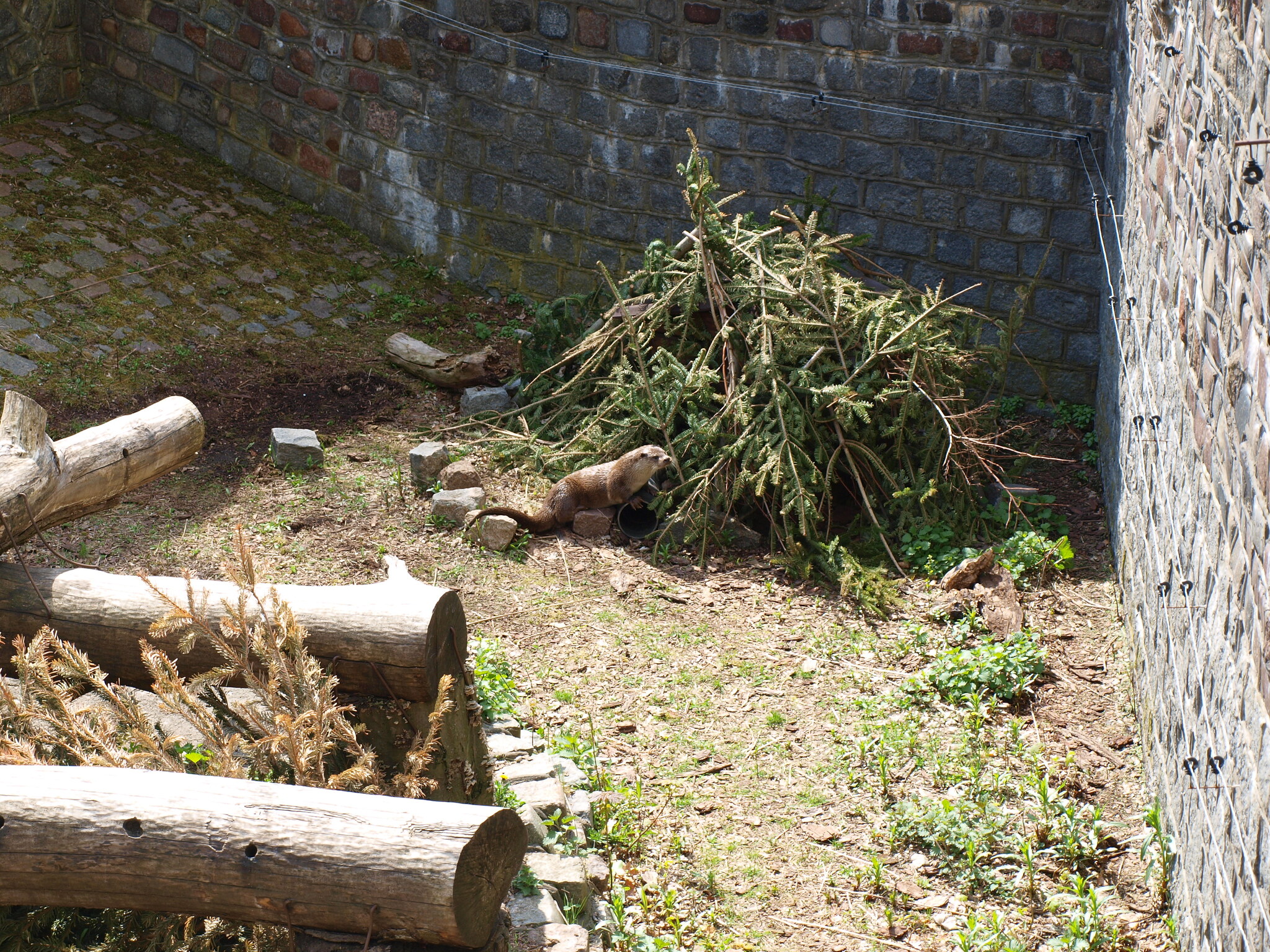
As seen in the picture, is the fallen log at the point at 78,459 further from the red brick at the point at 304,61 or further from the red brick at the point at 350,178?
the red brick at the point at 304,61

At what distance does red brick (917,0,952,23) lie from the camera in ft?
22.1

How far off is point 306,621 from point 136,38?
7.42 meters

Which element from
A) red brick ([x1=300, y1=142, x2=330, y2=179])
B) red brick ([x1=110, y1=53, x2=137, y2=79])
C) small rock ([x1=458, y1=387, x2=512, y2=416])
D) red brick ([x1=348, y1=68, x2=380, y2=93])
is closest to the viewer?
small rock ([x1=458, y1=387, x2=512, y2=416])

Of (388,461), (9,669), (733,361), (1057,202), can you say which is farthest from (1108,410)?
(9,669)

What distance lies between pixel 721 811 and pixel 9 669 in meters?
2.36

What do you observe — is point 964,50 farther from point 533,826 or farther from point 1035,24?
point 533,826

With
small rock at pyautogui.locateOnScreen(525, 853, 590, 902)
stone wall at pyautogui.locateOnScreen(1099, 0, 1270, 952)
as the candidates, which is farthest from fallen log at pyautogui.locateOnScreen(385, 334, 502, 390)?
small rock at pyautogui.locateOnScreen(525, 853, 590, 902)

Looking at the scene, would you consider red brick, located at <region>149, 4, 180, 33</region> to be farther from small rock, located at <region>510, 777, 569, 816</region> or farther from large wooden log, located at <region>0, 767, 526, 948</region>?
large wooden log, located at <region>0, 767, 526, 948</region>

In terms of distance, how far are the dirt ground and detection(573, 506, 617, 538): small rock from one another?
2.9 inches

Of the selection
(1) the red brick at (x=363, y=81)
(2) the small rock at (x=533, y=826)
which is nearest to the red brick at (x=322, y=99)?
(1) the red brick at (x=363, y=81)

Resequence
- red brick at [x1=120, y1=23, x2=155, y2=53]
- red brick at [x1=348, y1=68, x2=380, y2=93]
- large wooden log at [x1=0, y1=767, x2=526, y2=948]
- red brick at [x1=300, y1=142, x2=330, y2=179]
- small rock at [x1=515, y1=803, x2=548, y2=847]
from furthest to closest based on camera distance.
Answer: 1. red brick at [x1=120, y1=23, x2=155, y2=53]
2. red brick at [x1=300, y1=142, x2=330, y2=179]
3. red brick at [x1=348, y1=68, x2=380, y2=93]
4. small rock at [x1=515, y1=803, x2=548, y2=847]
5. large wooden log at [x1=0, y1=767, x2=526, y2=948]

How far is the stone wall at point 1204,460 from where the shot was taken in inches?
110

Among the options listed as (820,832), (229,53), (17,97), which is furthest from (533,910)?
(17,97)

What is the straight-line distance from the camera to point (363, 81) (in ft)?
27.1
